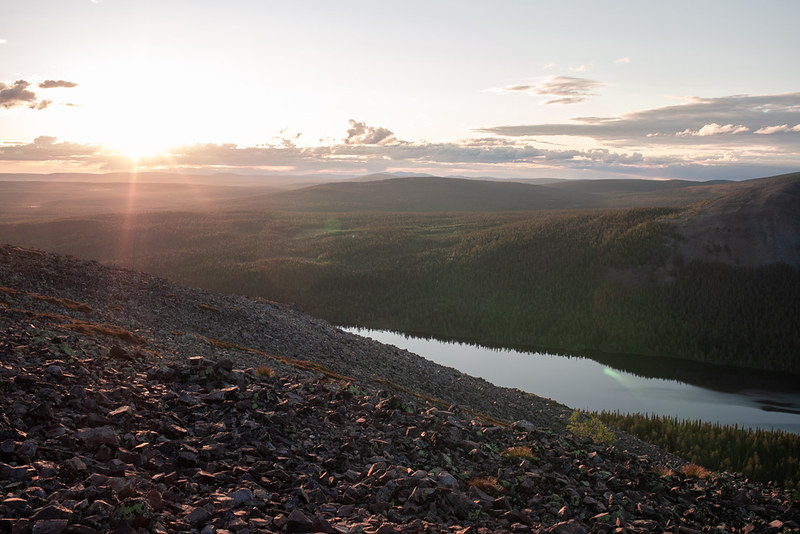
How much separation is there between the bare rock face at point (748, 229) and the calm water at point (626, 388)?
29.6m

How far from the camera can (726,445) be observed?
36531 millimetres

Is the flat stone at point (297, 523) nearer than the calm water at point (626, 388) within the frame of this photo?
Yes

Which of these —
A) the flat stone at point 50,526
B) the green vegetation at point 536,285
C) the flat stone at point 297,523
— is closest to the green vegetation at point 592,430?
the flat stone at point 297,523

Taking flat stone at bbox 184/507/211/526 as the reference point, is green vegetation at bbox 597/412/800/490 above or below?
below

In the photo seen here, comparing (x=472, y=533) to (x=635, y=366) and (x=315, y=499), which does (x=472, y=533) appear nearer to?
(x=315, y=499)

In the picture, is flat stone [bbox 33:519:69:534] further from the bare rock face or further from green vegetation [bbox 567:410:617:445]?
the bare rock face

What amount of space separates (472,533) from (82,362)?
12.7 m

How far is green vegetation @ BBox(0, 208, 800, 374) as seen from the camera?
69.1 meters

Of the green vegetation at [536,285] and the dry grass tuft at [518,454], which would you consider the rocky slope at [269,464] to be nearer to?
the dry grass tuft at [518,454]

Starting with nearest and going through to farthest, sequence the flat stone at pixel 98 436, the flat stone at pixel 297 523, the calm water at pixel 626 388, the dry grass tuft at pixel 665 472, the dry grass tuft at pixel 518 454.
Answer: the flat stone at pixel 297 523
the flat stone at pixel 98 436
the dry grass tuft at pixel 518 454
the dry grass tuft at pixel 665 472
the calm water at pixel 626 388

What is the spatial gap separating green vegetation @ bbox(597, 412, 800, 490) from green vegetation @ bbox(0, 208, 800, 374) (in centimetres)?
2704

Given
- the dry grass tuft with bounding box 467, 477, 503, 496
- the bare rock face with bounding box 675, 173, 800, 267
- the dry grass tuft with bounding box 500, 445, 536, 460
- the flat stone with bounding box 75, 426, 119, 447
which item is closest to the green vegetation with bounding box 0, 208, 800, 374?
the bare rock face with bounding box 675, 173, 800, 267

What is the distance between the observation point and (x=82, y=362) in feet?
55.6

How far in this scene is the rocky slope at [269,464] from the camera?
10.6 m
